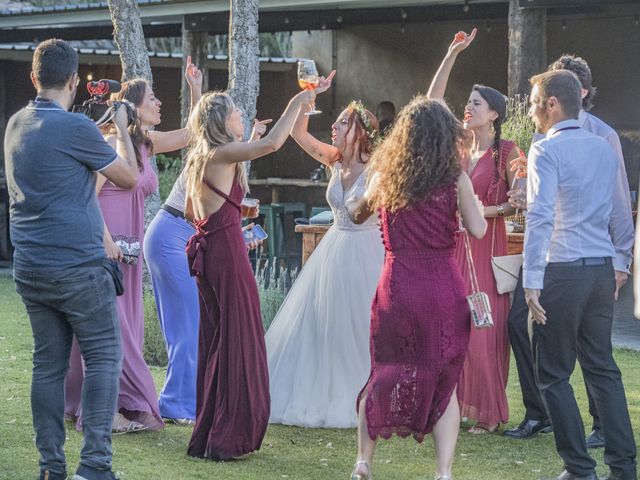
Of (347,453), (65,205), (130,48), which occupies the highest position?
(130,48)

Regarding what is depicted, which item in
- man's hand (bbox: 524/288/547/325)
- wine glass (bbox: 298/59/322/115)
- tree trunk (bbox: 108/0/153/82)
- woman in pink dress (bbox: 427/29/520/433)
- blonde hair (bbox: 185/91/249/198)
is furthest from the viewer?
tree trunk (bbox: 108/0/153/82)

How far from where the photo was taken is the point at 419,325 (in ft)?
15.8

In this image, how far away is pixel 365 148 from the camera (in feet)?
21.2

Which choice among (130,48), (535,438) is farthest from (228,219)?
(130,48)

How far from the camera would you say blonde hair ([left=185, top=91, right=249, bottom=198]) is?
219 inches

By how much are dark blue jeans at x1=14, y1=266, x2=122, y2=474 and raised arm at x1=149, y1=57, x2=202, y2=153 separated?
1.86 metres

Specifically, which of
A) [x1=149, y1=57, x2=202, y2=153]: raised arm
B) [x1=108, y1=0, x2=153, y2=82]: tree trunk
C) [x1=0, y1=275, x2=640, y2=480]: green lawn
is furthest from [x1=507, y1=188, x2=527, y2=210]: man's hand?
[x1=108, y1=0, x2=153, y2=82]: tree trunk

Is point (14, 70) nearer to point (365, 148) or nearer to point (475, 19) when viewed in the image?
point (475, 19)

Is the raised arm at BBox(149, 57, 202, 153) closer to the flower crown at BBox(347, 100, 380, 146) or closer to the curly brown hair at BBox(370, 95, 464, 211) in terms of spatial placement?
Result: the flower crown at BBox(347, 100, 380, 146)

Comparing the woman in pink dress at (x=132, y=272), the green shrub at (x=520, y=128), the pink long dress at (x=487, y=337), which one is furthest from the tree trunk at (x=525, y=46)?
the woman in pink dress at (x=132, y=272)

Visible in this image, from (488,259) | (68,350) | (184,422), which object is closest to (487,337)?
(488,259)

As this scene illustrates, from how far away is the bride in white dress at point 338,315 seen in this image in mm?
6430

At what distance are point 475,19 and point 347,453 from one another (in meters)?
11.8

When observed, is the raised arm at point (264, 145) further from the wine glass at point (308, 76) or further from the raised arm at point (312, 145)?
the raised arm at point (312, 145)
